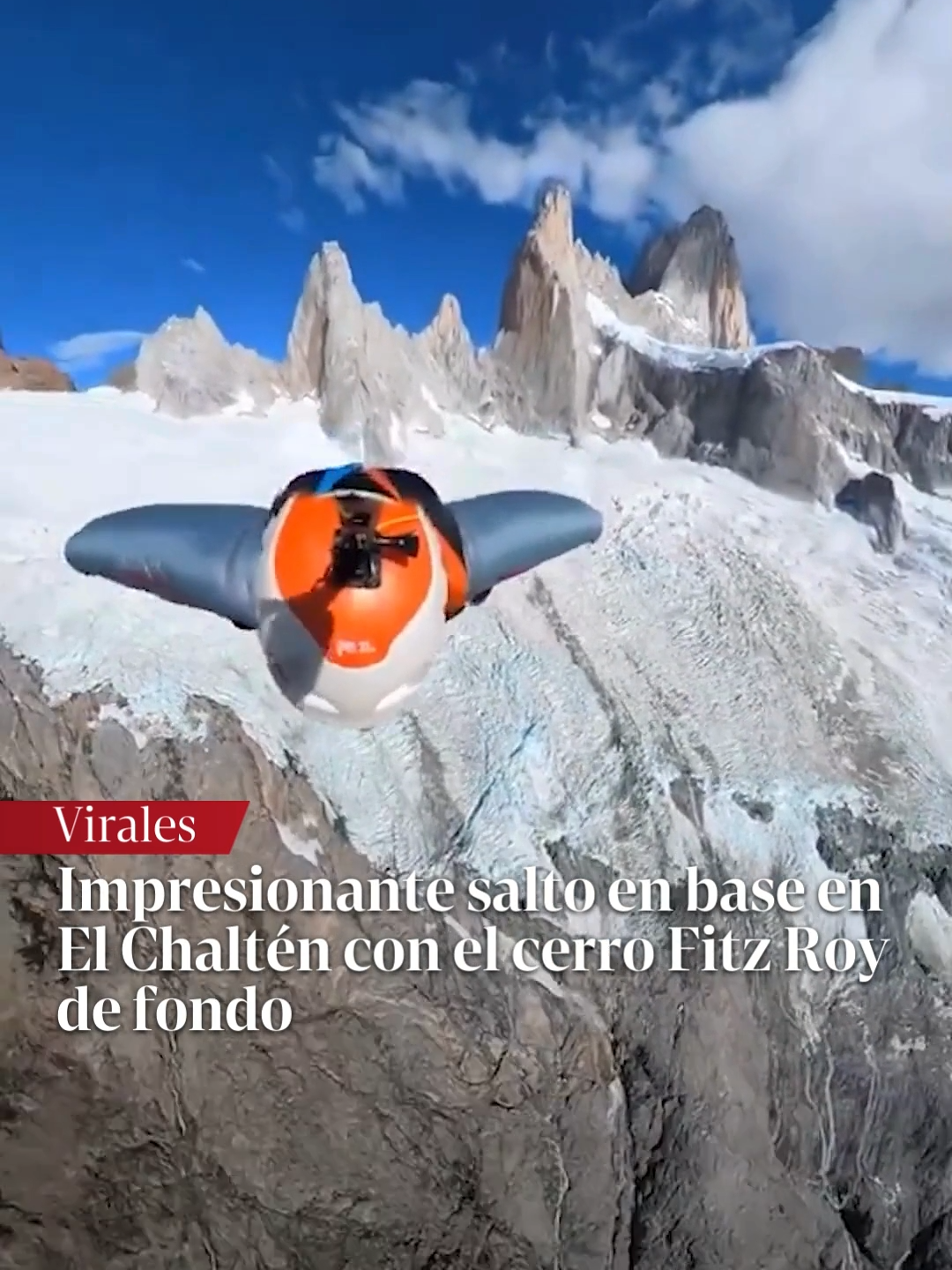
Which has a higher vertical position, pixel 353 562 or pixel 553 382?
pixel 553 382

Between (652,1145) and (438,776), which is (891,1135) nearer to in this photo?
(652,1145)

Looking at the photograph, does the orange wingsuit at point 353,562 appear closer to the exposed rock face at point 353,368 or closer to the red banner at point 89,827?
the red banner at point 89,827

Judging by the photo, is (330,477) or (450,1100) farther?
(450,1100)

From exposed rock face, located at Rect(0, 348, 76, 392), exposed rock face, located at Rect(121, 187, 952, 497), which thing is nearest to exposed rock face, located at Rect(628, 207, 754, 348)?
exposed rock face, located at Rect(121, 187, 952, 497)

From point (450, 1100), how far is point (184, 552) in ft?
9.15

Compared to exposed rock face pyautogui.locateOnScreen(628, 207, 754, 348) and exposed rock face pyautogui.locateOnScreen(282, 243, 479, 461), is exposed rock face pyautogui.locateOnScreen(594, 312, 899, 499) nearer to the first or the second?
exposed rock face pyautogui.locateOnScreen(282, 243, 479, 461)

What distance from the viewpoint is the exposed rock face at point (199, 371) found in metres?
3.89

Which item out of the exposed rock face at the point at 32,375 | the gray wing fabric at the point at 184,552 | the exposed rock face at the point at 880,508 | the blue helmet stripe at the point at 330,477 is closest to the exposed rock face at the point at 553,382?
the exposed rock face at the point at 880,508

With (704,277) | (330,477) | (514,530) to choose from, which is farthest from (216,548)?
(704,277)

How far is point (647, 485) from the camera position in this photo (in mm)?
4113

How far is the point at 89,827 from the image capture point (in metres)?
3.13

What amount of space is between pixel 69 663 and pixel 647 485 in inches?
94.6

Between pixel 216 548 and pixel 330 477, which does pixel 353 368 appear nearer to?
pixel 216 548

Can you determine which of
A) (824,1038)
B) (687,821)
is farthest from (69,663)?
(824,1038)
